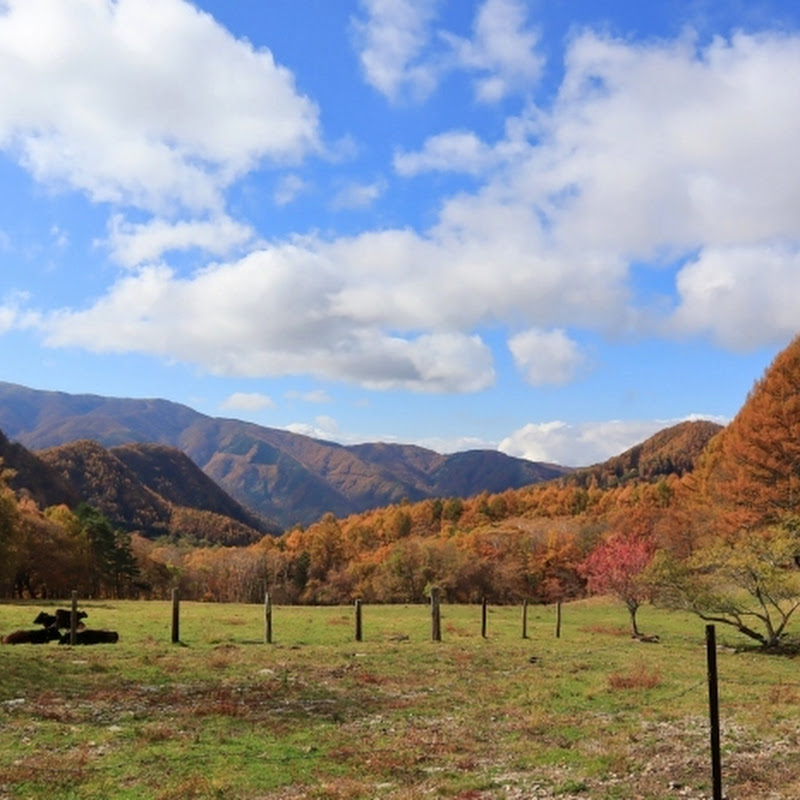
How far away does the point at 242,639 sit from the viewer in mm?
36781

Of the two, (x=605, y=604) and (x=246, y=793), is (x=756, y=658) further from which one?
(x=605, y=604)

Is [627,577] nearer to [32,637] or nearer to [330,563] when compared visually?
[32,637]

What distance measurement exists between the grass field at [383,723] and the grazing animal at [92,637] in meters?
1.25

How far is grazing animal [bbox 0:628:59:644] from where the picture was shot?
107 feet

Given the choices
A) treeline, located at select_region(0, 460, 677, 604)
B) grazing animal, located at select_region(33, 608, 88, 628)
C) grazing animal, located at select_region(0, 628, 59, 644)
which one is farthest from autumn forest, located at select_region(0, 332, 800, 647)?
grazing animal, located at select_region(0, 628, 59, 644)

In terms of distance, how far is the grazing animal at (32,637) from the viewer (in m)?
32.8

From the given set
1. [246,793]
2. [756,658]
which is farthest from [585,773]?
[756,658]

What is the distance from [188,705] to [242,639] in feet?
61.5

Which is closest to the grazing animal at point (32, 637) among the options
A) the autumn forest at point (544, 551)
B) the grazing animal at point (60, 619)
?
the grazing animal at point (60, 619)

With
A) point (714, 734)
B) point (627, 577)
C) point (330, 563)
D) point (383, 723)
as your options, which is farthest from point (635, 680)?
point (330, 563)

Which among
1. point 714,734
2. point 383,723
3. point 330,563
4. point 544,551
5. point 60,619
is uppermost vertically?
point 714,734

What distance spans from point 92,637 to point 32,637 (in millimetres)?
2933

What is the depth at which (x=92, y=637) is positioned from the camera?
111ft

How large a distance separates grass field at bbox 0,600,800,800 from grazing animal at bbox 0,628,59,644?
1951 mm
